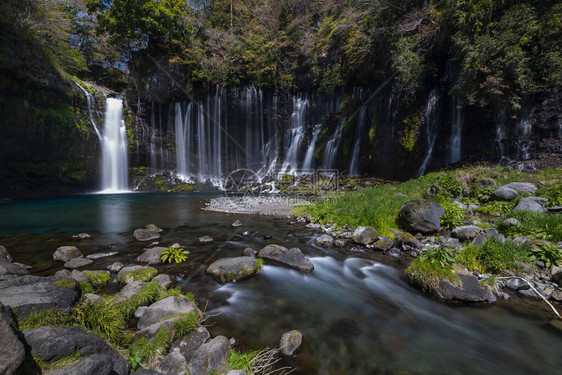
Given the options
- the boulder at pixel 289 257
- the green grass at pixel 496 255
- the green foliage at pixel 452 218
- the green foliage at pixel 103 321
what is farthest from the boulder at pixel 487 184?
the green foliage at pixel 103 321

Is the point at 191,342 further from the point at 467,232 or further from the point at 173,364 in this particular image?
the point at 467,232

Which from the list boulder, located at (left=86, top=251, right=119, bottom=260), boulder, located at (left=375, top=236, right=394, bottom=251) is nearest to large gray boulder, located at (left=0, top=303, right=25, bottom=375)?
boulder, located at (left=86, top=251, right=119, bottom=260)

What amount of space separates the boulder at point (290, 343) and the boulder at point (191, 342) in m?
0.98

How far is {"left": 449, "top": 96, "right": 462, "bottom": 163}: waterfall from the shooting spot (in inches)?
572

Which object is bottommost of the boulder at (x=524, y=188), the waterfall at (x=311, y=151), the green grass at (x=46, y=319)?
the green grass at (x=46, y=319)

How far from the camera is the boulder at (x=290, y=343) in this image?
9.73 ft

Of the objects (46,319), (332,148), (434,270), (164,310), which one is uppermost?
(332,148)

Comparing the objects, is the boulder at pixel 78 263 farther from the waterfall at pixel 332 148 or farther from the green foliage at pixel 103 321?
the waterfall at pixel 332 148

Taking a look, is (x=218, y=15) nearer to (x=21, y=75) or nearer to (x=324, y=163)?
(x=21, y=75)

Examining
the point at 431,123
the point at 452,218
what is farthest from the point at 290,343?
the point at 431,123

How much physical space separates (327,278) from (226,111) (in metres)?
29.1

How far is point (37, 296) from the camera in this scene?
290cm

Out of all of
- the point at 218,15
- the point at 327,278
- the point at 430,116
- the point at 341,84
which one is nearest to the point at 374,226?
the point at 327,278

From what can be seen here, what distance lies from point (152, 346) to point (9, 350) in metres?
1.33
